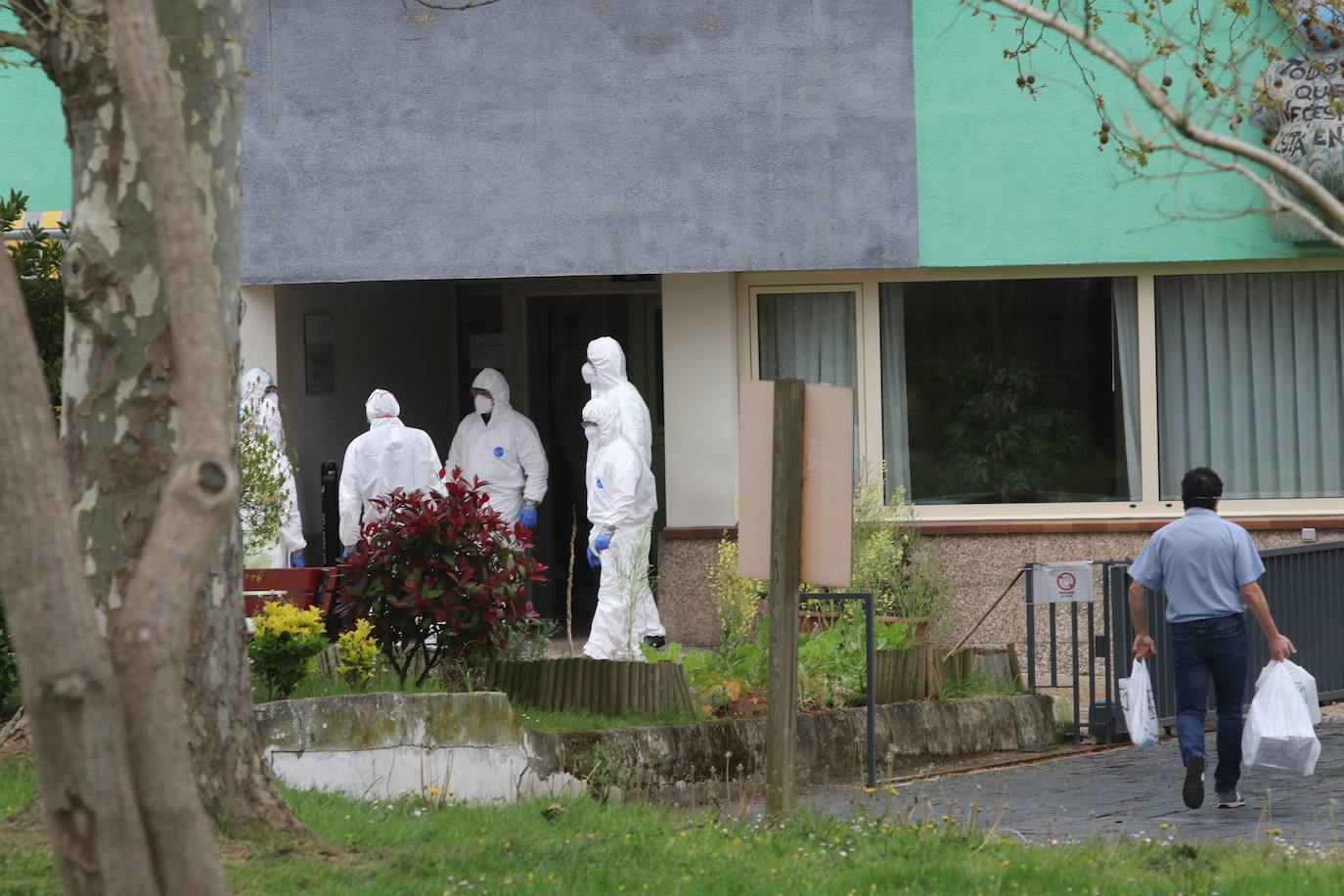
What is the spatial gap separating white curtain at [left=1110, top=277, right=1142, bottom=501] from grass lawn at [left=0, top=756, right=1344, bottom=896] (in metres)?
7.45

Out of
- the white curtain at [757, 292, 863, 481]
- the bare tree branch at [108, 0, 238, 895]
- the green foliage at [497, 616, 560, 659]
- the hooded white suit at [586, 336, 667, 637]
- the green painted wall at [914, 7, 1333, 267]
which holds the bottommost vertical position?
the green foliage at [497, 616, 560, 659]

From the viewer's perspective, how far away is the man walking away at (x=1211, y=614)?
897 cm

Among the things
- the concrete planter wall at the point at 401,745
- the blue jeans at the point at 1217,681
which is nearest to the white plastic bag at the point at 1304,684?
the blue jeans at the point at 1217,681

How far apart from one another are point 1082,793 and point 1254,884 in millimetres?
3240

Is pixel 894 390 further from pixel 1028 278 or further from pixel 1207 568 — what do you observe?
pixel 1207 568

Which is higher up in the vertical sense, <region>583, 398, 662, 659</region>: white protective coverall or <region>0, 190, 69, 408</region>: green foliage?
<region>0, 190, 69, 408</region>: green foliage

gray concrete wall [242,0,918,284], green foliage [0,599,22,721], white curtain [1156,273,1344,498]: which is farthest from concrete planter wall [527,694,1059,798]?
gray concrete wall [242,0,918,284]

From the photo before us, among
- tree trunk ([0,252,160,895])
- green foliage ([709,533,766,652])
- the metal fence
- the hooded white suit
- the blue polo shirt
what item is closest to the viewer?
tree trunk ([0,252,160,895])

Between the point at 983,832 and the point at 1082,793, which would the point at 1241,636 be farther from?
the point at 983,832

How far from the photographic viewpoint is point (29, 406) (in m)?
3.23

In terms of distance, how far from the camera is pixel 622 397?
13.5 metres

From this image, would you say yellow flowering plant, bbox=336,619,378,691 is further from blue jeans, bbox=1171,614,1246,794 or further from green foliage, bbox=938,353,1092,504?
green foliage, bbox=938,353,1092,504

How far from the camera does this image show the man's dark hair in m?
9.19

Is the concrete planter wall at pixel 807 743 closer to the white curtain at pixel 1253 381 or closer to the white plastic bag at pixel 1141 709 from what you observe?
the white plastic bag at pixel 1141 709
